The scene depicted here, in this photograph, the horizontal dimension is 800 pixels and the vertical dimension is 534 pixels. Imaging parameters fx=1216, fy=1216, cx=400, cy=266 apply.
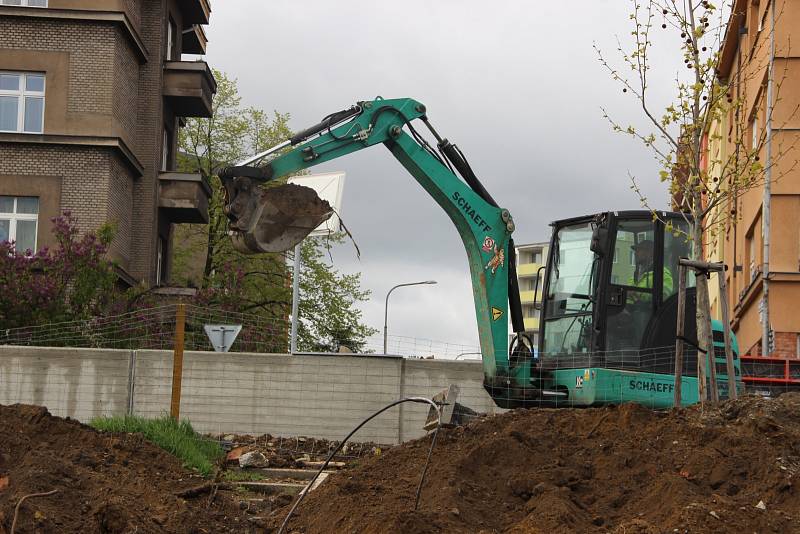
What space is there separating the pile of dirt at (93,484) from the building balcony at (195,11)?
26.6 m

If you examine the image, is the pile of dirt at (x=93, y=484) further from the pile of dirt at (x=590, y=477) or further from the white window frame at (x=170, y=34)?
the white window frame at (x=170, y=34)

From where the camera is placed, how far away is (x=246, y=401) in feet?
71.4

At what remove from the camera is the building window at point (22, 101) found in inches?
1252

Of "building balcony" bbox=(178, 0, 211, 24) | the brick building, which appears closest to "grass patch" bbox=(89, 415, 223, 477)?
the brick building

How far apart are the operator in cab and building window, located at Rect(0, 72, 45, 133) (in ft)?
66.9

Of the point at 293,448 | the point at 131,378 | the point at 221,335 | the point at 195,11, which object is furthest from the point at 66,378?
the point at 195,11

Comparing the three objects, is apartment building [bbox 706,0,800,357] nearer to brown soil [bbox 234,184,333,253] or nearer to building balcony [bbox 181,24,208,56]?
brown soil [bbox 234,184,333,253]

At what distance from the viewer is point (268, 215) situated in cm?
1454

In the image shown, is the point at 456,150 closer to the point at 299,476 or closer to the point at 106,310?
the point at 299,476

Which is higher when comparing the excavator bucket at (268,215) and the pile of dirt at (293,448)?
the excavator bucket at (268,215)

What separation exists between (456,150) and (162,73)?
20.7 meters

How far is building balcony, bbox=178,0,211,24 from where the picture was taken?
129 ft

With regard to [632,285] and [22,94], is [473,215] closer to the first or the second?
[632,285]

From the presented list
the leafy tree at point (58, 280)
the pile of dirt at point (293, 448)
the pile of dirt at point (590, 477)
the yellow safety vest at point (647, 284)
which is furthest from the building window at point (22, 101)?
the pile of dirt at point (590, 477)
